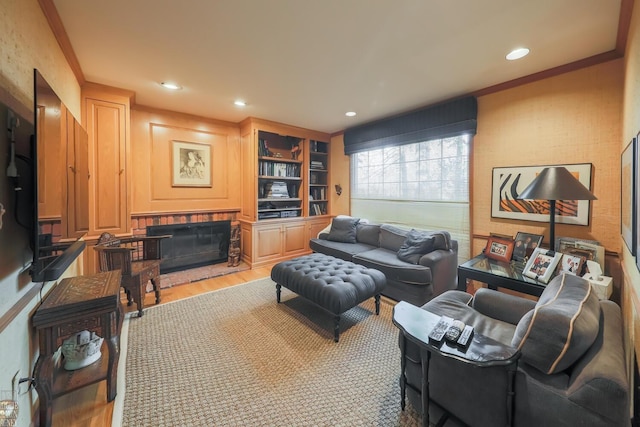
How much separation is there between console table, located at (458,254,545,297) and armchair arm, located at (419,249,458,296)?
31 cm

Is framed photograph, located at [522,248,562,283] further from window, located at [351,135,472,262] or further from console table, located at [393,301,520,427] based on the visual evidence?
console table, located at [393,301,520,427]

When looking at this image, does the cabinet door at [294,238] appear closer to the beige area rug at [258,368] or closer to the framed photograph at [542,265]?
the beige area rug at [258,368]

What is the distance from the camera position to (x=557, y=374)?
1.03m

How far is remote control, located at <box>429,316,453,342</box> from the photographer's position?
1170 millimetres

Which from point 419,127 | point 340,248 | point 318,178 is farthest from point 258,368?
point 318,178

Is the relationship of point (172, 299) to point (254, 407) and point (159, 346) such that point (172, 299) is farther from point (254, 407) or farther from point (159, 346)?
point (254, 407)

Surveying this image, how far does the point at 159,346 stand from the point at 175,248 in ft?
7.11

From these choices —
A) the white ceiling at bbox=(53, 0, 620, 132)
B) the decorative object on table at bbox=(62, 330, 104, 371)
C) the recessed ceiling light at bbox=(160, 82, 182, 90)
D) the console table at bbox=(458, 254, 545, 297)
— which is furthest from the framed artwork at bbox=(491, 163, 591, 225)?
the decorative object on table at bbox=(62, 330, 104, 371)

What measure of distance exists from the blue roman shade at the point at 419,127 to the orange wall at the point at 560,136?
0.16m

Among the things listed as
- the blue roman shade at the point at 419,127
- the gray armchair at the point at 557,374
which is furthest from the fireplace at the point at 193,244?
the gray armchair at the point at 557,374

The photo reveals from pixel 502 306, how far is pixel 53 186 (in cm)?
292

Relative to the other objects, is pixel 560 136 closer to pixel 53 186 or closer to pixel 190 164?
pixel 53 186

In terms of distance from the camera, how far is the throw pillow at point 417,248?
2.91m

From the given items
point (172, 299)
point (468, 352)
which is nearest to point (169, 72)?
point (172, 299)
